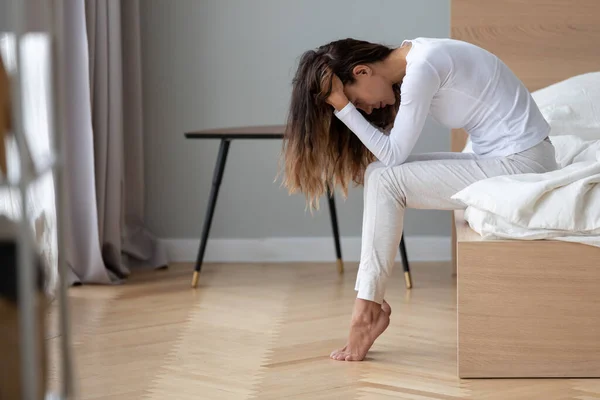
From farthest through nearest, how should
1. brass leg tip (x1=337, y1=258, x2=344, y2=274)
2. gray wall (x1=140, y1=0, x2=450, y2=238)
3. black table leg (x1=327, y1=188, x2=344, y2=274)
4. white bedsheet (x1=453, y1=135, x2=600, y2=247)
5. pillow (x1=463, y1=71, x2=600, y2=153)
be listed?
1. gray wall (x1=140, y1=0, x2=450, y2=238)
2. brass leg tip (x1=337, y1=258, x2=344, y2=274)
3. black table leg (x1=327, y1=188, x2=344, y2=274)
4. pillow (x1=463, y1=71, x2=600, y2=153)
5. white bedsheet (x1=453, y1=135, x2=600, y2=247)

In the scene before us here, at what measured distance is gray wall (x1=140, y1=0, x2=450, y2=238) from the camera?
329cm

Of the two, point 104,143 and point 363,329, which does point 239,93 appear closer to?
point 104,143

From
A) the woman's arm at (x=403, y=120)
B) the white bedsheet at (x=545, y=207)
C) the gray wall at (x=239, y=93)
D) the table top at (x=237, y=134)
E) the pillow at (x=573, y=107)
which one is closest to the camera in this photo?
the white bedsheet at (x=545, y=207)

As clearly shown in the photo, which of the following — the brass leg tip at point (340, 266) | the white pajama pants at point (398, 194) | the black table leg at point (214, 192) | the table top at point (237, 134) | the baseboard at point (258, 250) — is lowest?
the baseboard at point (258, 250)

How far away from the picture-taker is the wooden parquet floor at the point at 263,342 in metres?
1.78

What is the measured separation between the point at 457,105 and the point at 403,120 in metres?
0.15

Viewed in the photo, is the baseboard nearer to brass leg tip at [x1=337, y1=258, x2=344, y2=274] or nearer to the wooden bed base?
brass leg tip at [x1=337, y1=258, x2=344, y2=274]

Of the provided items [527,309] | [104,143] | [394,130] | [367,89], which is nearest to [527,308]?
[527,309]

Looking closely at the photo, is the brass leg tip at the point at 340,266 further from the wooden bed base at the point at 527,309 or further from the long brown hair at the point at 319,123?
the wooden bed base at the point at 527,309

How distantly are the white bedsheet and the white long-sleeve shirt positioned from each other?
221mm

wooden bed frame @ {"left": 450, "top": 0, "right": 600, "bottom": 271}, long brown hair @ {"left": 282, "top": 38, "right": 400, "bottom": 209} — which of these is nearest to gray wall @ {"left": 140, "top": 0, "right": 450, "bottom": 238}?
wooden bed frame @ {"left": 450, "top": 0, "right": 600, "bottom": 271}

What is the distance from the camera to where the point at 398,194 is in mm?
1978

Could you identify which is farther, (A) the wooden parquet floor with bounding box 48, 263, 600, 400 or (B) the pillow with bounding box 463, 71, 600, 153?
(B) the pillow with bounding box 463, 71, 600, 153

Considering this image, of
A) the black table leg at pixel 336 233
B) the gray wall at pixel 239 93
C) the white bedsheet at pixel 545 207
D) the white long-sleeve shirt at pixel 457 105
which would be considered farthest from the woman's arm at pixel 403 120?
the gray wall at pixel 239 93
